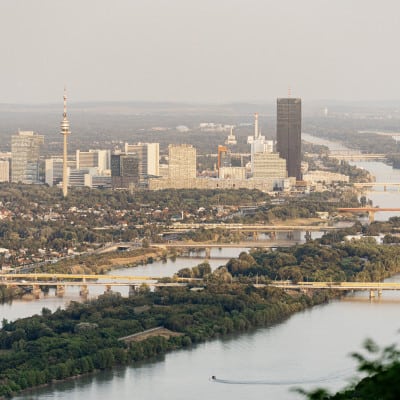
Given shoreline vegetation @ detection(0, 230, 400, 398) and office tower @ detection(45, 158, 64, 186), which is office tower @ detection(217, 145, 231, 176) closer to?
office tower @ detection(45, 158, 64, 186)

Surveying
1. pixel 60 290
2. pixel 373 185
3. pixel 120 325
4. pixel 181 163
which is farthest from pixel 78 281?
pixel 181 163

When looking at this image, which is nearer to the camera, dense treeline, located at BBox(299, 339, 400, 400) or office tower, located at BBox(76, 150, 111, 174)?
dense treeline, located at BBox(299, 339, 400, 400)

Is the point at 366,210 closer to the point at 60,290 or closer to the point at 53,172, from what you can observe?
the point at 53,172

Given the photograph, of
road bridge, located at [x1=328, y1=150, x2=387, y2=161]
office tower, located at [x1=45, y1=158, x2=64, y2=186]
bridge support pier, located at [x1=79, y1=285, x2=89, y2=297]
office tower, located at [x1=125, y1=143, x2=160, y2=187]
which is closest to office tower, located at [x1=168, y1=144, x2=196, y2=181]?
office tower, located at [x1=125, y1=143, x2=160, y2=187]

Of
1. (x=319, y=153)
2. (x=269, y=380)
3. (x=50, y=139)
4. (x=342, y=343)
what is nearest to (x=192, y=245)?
(x=342, y=343)

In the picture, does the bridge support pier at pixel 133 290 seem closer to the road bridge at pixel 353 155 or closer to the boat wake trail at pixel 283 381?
the boat wake trail at pixel 283 381

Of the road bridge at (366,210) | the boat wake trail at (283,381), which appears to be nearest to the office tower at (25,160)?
the road bridge at (366,210)

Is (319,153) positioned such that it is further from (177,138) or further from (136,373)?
(136,373)
